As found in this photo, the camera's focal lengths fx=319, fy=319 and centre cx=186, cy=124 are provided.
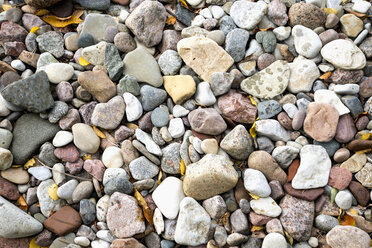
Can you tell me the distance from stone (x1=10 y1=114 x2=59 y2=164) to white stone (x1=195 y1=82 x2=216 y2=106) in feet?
Result: 3.05

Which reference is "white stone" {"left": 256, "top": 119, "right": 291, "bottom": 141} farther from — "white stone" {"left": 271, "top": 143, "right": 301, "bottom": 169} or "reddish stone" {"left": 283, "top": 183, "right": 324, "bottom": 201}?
"reddish stone" {"left": 283, "top": 183, "right": 324, "bottom": 201}

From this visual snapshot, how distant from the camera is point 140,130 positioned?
6.55 feet

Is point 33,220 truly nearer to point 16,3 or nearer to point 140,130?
point 140,130

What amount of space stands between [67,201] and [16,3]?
1.49 m

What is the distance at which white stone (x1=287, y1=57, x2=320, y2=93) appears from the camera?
6.74 ft

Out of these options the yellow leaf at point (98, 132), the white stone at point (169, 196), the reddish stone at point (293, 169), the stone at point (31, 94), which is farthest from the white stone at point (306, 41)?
the stone at point (31, 94)

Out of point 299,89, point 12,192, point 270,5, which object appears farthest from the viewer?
point 270,5

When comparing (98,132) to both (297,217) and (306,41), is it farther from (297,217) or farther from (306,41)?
(306,41)

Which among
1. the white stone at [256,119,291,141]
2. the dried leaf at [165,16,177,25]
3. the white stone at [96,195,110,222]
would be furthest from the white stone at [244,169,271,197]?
the dried leaf at [165,16,177,25]

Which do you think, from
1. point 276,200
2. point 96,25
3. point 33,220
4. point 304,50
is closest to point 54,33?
point 96,25

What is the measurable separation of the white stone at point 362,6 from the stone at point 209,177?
1383mm

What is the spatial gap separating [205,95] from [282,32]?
695 millimetres

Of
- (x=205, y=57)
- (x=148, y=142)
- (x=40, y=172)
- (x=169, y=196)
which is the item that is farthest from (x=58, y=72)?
(x=169, y=196)

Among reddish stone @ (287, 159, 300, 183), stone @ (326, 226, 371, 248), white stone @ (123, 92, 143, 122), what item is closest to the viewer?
stone @ (326, 226, 371, 248)
